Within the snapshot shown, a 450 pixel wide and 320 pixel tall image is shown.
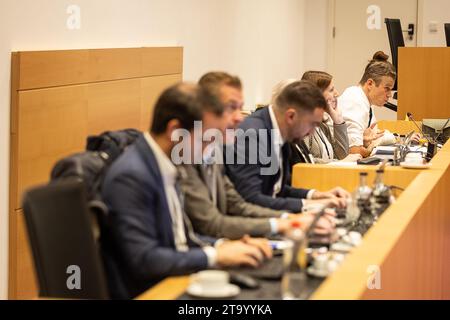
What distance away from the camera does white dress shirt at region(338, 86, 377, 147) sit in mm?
5980

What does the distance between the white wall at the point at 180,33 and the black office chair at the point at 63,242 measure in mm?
1720

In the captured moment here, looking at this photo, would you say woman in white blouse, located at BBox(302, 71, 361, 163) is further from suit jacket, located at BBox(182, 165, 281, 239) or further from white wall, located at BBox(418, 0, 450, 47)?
white wall, located at BBox(418, 0, 450, 47)

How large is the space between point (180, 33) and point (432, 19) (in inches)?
200

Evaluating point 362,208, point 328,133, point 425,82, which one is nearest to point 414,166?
point 362,208

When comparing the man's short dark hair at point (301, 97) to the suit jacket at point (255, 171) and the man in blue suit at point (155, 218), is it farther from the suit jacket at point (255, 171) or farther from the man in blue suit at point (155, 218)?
the man in blue suit at point (155, 218)

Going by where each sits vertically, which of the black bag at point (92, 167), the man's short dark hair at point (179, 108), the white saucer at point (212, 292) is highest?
the man's short dark hair at point (179, 108)

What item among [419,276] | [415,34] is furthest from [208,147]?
[415,34]

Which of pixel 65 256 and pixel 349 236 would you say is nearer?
pixel 65 256

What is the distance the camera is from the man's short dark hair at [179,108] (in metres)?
2.57

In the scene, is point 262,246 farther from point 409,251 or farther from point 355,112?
point 355,112

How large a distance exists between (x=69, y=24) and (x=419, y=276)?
236 centimetres

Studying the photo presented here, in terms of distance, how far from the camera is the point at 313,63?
1111 centimetres

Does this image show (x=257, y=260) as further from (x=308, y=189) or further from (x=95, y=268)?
(x=308, y=189)

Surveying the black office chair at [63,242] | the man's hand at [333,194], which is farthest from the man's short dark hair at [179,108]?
the man's hand at [333,194]
